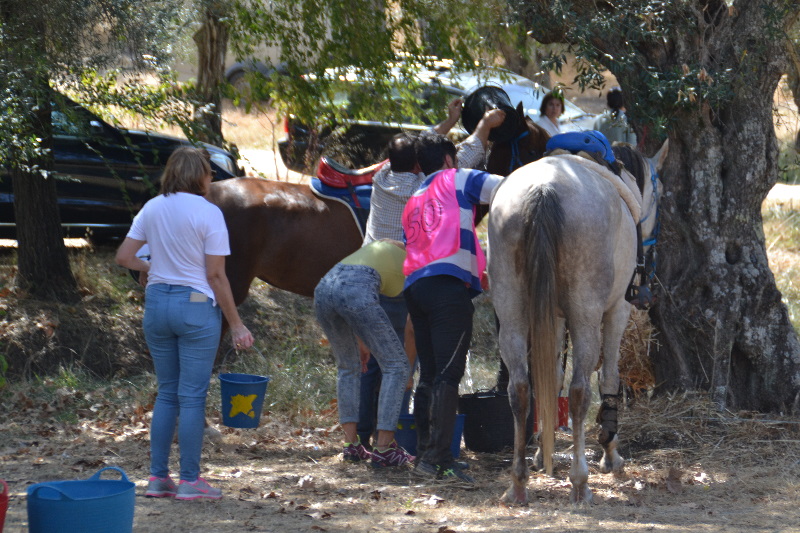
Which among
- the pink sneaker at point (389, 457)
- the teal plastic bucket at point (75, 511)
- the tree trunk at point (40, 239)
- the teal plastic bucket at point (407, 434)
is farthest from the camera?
the tree trunk at point (40, 239)

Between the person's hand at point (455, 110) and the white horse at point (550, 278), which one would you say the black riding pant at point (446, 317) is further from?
the person's hand at point (455, 110)

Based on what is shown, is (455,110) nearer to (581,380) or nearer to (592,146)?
(592,146)

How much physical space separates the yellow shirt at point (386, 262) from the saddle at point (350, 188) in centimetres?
158

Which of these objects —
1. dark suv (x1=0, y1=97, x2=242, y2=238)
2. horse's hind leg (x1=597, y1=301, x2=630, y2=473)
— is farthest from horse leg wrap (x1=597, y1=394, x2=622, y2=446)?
dark suv (x1=0, y1=97, x2=242, y2=238)

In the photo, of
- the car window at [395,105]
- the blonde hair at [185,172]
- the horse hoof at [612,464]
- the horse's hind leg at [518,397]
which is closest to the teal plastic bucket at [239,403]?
the blonde hair at [185,172]

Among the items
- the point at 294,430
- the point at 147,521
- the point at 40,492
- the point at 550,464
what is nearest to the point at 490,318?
the point at 294,430

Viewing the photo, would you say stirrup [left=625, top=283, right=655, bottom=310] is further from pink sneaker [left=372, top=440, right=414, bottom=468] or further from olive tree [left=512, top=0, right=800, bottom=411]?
pink sneaker [left=372, top=440, right=414, bottom=468]

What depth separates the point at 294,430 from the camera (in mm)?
6473

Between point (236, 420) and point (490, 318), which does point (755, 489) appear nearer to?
point (236, 420)

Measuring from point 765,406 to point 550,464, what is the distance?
2362 millimetres

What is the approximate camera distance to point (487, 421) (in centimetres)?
575

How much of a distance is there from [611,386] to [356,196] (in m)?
2.60

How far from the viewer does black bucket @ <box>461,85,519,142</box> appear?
613 cm

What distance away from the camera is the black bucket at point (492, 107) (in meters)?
6.13
